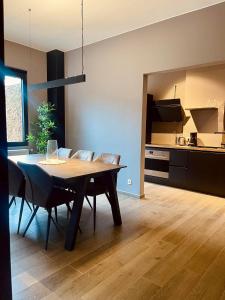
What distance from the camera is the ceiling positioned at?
3.21m

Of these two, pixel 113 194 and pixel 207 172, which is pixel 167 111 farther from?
pixel 113 194

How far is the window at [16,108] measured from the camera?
4.73 m

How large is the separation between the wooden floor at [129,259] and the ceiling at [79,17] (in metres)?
3.04

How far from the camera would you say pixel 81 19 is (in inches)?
146

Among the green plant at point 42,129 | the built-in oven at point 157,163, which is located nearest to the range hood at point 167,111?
the built-in oven at point 157,163

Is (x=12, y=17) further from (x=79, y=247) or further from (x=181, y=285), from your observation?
(x=181, y=285)

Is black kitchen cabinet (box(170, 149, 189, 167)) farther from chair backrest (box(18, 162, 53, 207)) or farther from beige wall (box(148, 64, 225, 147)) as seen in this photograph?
chair backrest (box(18, 162, 53, 207))

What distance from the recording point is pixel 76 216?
2412 millimetres

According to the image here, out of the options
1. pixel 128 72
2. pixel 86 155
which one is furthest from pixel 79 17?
pixel 86 155

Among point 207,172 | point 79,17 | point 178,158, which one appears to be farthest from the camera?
point 178,158

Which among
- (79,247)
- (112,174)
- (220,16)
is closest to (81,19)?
(220,16)

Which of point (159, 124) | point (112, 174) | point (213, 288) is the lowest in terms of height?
point (213, 288)

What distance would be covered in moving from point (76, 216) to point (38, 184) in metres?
0.53

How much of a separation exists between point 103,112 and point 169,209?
227cm
